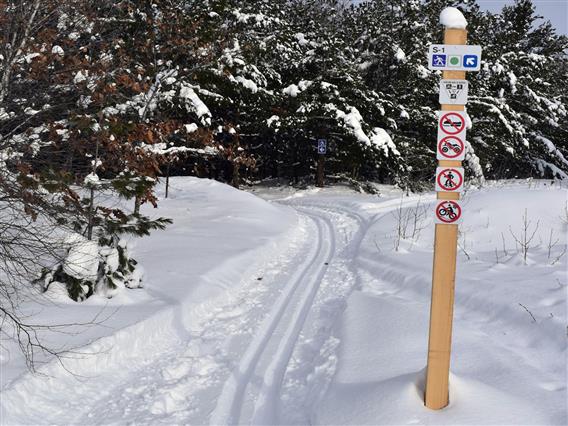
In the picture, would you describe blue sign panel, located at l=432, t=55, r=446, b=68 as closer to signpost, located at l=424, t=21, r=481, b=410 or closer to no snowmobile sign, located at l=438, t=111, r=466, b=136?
signpost, located at l=424, t=21, r=481, b=410

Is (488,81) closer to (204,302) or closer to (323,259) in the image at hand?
(323,259)

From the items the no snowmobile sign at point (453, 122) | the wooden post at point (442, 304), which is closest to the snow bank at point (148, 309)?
the wooden post at point (442, 304)

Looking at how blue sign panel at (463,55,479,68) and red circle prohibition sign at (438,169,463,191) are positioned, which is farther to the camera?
red circle prohibition sign at (438,169,463,191)

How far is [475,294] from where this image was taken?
242 inches

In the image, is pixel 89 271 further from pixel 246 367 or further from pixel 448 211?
pixel 448 211

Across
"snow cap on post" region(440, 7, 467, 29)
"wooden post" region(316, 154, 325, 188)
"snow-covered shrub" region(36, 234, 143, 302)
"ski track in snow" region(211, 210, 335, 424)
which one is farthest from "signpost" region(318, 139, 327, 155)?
"snow cap on post" region(440, 7, 467, 29)

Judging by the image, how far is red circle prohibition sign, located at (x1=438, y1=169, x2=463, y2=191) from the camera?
3.40m

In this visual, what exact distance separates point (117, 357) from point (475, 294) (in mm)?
4531

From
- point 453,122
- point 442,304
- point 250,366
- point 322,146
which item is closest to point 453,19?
point 453,122

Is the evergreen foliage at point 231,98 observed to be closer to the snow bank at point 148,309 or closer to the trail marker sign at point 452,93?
the snow bank at point 148,309

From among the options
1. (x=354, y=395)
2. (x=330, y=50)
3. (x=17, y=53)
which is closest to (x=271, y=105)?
(x=330, y=50)

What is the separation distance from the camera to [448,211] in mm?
3418

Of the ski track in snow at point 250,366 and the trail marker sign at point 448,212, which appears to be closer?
the trail marker sign at point 448,212

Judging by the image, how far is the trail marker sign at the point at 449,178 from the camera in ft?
11.2
